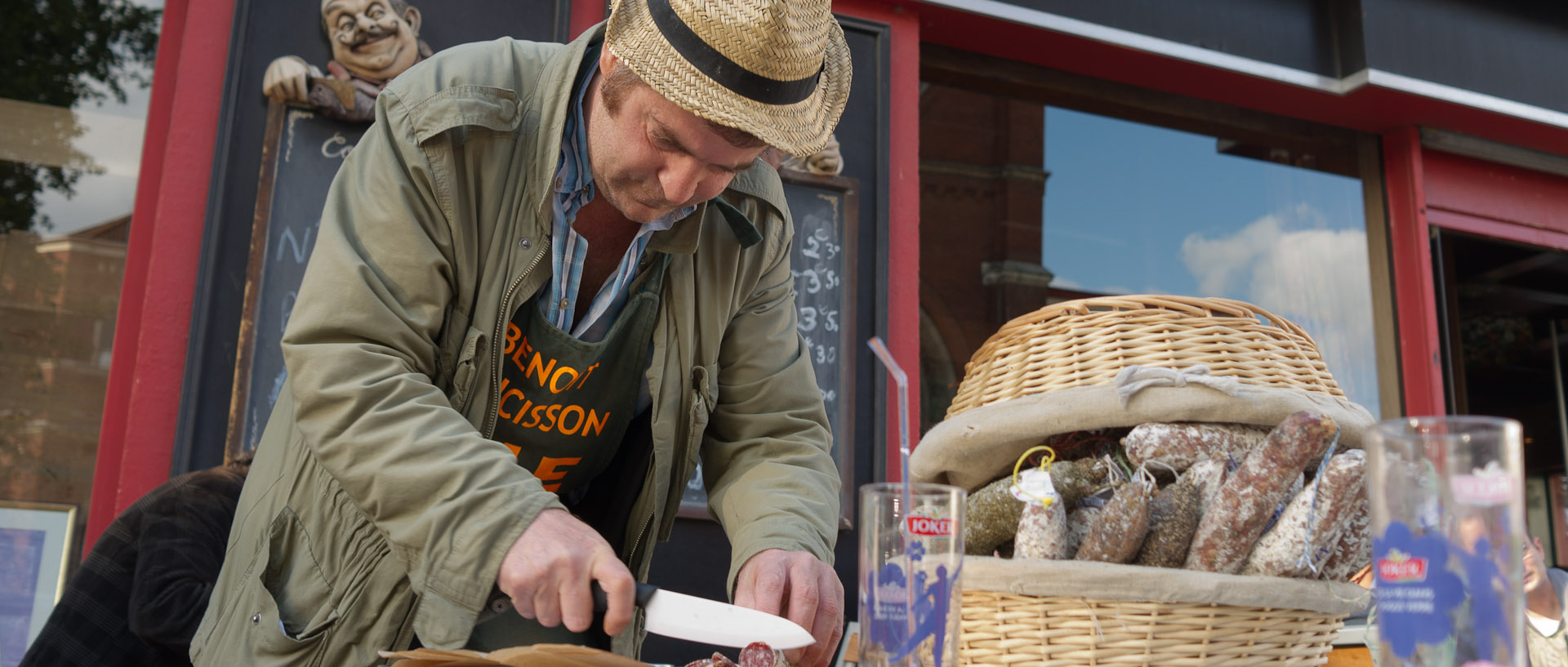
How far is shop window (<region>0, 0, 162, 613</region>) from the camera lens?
3.30 metres

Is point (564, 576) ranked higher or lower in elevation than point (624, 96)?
lower

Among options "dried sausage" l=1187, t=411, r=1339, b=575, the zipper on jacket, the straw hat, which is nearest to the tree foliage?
the zipper on jacket

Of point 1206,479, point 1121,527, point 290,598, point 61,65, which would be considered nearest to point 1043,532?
point 1121,527

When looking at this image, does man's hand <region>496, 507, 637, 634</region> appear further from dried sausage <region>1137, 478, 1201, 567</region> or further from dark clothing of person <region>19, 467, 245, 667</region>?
dark clothing of person <region>19, 467, 245, 667</region>

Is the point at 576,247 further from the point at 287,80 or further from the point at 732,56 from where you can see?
the point at 287,80

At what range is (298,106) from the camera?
3.28 metres

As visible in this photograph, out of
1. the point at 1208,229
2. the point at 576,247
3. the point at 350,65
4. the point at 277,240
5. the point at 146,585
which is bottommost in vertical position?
the point at 146,585

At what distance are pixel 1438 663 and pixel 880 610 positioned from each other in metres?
0.50

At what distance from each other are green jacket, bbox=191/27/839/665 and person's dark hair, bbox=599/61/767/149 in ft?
0.33

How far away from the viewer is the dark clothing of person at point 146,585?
2648 mm

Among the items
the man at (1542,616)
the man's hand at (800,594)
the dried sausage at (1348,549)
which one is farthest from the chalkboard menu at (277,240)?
the man at (1542,616)

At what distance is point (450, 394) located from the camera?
1697mm

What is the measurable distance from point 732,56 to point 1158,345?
2.63 feet

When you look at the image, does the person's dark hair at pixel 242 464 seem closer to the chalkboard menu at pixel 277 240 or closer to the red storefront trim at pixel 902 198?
the chalkboard menu at pixel 277 240
